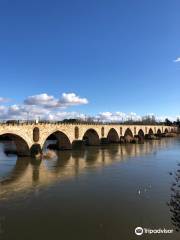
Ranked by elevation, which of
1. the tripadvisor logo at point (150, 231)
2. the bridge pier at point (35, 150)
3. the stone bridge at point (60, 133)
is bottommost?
the tripadvisor logo at point (150, 231)

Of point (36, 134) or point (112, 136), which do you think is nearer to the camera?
point (36, 134)

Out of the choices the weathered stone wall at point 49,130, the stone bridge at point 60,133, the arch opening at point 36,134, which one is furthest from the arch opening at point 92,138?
the arch opening at point 36,134

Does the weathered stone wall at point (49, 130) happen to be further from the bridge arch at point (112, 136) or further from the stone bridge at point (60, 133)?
the bridge arch at point (112, 136)

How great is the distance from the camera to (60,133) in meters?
45.3

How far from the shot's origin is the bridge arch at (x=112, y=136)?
65.8 m

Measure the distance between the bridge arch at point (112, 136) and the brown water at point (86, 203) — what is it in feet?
123

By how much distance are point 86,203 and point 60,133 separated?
2893 cm

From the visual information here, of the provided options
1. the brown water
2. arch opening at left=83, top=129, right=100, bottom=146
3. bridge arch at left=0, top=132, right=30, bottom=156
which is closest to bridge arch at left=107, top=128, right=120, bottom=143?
arch opening at left=83, top=129, right=100, bottom=146

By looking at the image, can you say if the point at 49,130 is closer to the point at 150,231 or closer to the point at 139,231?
the point at 139,231

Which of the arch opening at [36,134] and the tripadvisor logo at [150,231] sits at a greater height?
the arch opening at [36,134]

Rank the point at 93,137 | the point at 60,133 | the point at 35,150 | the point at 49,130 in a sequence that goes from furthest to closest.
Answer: the point at 93,137, the point at 60,133, the point at 49,130, the point at 35,150

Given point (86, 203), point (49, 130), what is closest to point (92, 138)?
point (49, 130)

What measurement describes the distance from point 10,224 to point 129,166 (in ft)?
61.3

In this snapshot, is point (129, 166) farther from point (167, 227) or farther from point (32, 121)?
point (167, 227)
